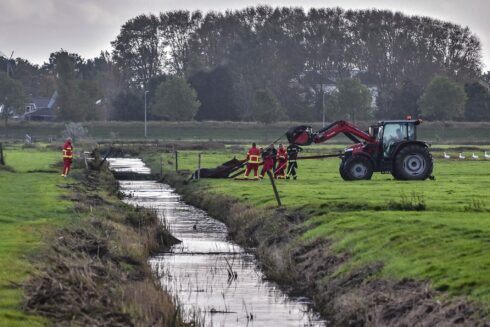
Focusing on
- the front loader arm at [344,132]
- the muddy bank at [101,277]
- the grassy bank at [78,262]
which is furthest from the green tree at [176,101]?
the muddy bank at [101,277]

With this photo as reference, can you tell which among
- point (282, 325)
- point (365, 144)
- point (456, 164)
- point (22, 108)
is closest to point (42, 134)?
point (22, 108)

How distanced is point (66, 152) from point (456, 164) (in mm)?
29196

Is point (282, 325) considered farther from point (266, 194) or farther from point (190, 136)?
point (190, 136)

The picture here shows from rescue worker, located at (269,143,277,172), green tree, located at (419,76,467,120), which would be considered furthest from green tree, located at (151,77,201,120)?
rescue worker, located at (269,143,277,172)

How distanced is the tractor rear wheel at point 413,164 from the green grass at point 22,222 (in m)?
16.4

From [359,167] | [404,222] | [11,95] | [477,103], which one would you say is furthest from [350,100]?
[404,222]

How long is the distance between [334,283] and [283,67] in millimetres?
158442

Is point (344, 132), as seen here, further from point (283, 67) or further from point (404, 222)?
point (283, 67)

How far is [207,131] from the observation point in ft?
518

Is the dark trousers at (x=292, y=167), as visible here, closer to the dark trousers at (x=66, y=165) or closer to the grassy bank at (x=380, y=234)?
the grassy bank at (x=380, y=234)

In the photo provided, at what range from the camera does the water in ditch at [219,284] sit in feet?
75.9

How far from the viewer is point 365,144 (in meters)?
56.3

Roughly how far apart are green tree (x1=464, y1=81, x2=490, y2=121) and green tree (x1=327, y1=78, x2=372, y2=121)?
1706cm

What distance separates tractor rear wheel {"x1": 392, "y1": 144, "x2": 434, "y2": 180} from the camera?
54719 millimetres
